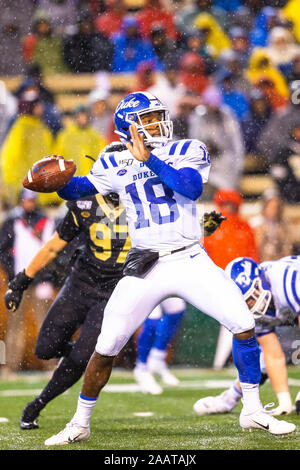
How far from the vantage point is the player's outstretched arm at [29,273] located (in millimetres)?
5090

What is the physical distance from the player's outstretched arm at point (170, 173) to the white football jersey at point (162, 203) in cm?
11

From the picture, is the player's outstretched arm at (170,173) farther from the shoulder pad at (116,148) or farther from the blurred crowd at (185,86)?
the blurred crowd at (185,86)

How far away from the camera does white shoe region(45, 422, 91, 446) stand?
4.29m

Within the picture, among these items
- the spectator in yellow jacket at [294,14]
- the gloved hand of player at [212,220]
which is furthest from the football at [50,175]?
the spectator in yellow jacket at [294,14]

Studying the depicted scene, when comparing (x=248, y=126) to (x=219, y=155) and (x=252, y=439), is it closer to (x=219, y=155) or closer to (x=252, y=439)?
(x=219, y=155)

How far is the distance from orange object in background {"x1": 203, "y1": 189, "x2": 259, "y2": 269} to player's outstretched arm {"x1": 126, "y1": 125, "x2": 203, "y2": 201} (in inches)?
118

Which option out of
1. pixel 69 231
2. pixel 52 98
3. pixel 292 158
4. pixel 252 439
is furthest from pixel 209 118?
pixel 252 439

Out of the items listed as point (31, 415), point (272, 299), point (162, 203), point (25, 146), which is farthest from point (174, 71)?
point (162, 203)

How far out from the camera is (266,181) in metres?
8.62

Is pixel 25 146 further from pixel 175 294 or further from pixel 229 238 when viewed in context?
pixel 175 294

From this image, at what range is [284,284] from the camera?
494 cm

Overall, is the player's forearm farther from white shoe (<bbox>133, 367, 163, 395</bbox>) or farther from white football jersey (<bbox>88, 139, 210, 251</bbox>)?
white shoe (<bbox>133, 367, 163, 395</bbox>)

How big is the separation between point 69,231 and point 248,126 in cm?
348

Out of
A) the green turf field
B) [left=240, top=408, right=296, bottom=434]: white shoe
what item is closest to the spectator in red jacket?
the green turf field
